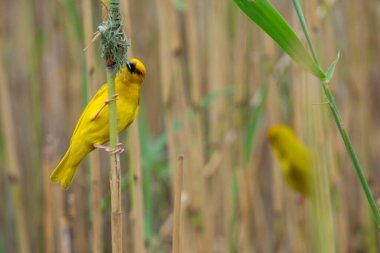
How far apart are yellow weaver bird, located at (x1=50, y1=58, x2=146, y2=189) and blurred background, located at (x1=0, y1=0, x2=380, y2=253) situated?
0.73 feet

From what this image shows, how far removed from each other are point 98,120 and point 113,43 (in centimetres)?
17

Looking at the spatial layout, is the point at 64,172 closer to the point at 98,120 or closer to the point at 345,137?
the point at 98,120

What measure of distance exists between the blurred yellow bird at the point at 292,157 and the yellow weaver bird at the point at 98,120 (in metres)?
0.90

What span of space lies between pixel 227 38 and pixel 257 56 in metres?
0.12

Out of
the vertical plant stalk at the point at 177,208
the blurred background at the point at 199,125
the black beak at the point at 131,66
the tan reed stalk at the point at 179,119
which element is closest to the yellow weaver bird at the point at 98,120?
the black beak at the point at 131,66

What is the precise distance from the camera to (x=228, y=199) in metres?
1.92

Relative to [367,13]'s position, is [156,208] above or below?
below

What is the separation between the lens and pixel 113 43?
32.1 inches

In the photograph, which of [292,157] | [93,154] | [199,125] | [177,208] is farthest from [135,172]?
[292,157]

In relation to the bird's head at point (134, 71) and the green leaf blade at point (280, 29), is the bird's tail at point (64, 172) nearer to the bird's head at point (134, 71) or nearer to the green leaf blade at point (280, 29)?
the bird's head at point (134, 71)

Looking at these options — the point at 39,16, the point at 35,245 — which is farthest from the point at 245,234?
the point at 39,16

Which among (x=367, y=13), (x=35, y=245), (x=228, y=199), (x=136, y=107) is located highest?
(x=367, y=13)

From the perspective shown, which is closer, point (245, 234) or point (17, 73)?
point (245, 234)

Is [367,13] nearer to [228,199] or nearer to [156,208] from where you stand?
[228,199]
